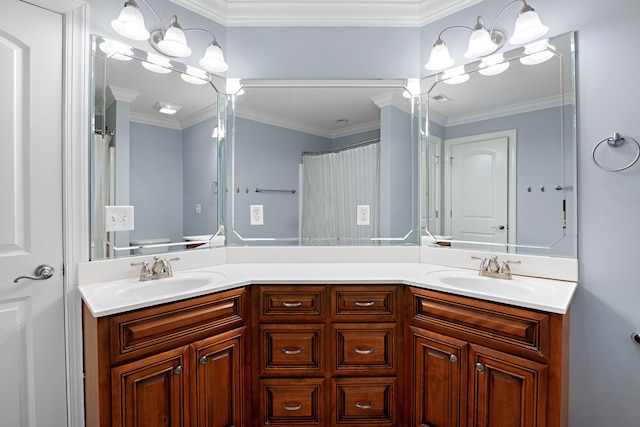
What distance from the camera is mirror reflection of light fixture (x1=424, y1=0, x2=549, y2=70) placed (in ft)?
5.35

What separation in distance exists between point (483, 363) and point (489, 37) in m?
1.67

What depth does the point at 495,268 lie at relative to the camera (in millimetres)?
1762

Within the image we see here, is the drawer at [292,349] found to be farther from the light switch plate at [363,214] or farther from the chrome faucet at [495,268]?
the chrome faucet at [495,268]

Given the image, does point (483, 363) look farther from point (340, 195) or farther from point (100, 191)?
point (100, 191)

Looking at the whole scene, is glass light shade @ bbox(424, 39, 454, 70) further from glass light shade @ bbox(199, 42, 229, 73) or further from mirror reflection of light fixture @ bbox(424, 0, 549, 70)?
glass light shade @ bbox(199, 42, 229, 73)

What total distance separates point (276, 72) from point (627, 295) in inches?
85.8

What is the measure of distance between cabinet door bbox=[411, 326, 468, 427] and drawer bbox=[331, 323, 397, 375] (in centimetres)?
12

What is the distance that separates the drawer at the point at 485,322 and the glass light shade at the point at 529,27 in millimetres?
1328

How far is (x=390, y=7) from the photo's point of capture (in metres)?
2.12

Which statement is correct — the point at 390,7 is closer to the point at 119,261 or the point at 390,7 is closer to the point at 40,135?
the point at 40,135

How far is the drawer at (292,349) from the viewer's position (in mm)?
1661

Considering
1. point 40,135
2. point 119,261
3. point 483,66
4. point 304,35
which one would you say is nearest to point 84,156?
point 40,135

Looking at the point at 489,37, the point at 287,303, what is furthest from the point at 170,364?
the point at 489,37

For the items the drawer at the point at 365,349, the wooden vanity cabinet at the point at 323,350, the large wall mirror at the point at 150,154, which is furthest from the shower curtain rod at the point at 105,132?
the drawer at the point at 365,349
